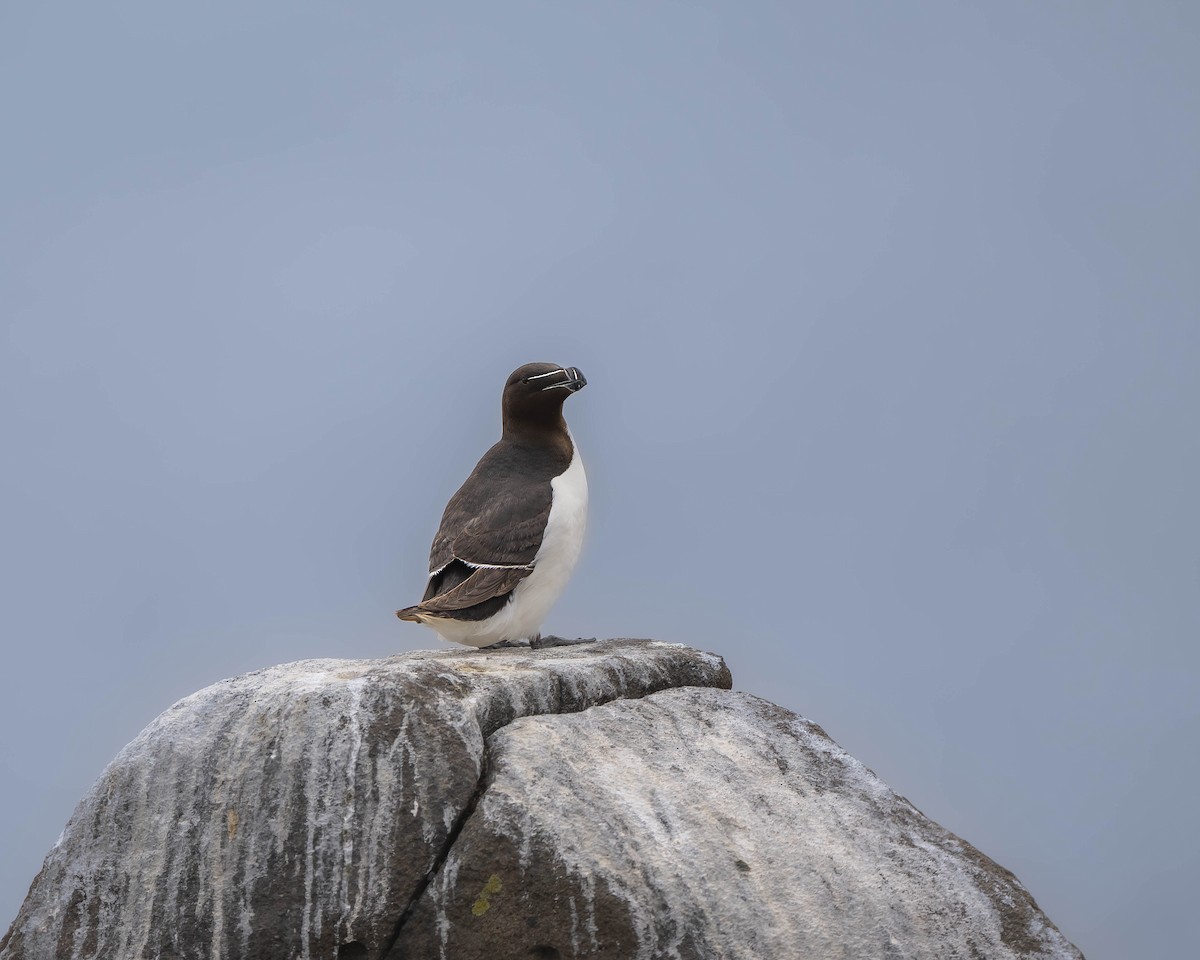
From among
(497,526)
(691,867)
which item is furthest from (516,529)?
(691,867)

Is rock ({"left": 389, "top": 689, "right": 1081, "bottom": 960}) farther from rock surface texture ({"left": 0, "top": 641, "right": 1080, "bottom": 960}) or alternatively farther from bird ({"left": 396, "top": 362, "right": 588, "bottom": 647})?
bird ({"left": 396, "top": 362, "right": 588, "bottom": 647})

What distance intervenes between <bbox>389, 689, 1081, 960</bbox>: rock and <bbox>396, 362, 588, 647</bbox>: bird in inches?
47.7

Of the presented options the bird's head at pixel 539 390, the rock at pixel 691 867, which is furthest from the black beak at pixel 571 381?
the rock at pixel 691 867

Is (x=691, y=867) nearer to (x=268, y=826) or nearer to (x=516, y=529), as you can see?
(x=268, y=826)

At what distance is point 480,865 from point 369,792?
1.94 ft

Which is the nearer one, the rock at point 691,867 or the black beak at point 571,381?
the rock at point 691,867

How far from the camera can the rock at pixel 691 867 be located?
5.92 meters

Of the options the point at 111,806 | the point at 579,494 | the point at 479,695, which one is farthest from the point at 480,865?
the point at 579,494

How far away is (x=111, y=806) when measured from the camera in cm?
628

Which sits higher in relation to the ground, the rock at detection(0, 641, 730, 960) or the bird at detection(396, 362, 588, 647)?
the bird at detection(396, 362, 588, 647)

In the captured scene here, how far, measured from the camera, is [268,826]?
6.07 metres

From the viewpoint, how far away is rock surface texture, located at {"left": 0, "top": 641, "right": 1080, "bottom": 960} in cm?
593

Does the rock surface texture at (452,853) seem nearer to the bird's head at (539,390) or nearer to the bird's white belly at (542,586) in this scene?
the bird's white belly at (542,586)

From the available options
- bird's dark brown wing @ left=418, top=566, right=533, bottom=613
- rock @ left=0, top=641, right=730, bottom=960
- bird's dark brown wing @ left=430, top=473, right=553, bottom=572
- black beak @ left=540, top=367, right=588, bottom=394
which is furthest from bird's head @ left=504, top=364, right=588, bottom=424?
rock @ left=0, top=641, right=730, bottom=960
